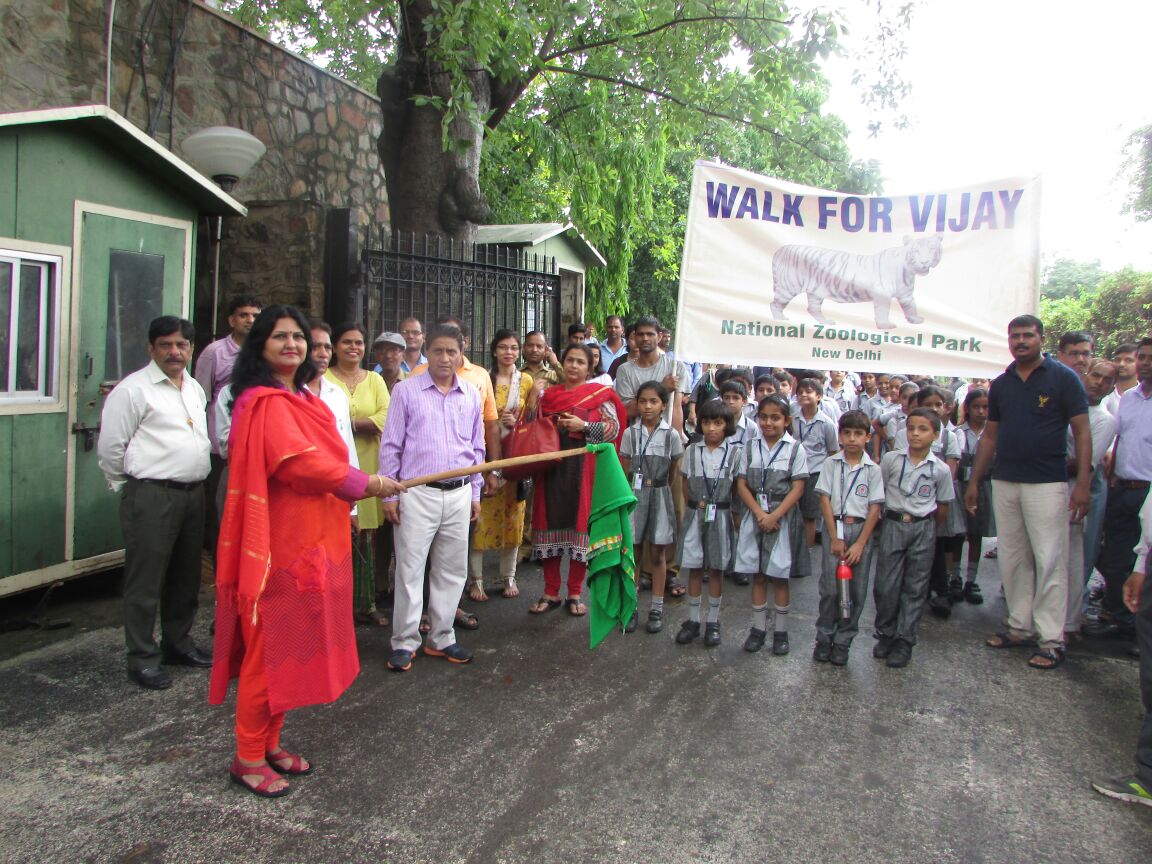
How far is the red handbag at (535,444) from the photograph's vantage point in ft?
17.4

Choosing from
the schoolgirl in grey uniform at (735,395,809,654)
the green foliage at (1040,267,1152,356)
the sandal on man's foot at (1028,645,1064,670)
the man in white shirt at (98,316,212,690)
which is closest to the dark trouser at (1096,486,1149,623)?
the sandal on man's foot at (1028,645,1064,670)

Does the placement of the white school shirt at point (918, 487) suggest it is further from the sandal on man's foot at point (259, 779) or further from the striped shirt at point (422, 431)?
the sandal on man's foot at point (259, 779)

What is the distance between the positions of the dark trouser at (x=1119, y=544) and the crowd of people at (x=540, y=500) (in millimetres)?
14

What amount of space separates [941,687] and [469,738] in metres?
2.45

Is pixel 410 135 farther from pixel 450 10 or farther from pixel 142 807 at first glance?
pixel 142 807

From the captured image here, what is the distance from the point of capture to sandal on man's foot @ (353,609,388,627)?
5199 mm

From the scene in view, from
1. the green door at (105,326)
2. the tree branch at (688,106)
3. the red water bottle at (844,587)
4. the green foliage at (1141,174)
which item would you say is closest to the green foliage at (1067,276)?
the green foliage at (1141,174)

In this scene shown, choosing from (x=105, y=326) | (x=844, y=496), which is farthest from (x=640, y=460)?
(x=105, y=326)

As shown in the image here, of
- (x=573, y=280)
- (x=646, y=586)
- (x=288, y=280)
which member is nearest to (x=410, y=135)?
(x=288, y=280)

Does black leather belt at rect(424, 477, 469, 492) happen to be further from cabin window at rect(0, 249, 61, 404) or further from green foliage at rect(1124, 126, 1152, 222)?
green foliage at rect(1124, 126, 1152, 222)

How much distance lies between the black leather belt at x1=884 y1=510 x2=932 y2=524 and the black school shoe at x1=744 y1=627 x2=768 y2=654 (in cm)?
99

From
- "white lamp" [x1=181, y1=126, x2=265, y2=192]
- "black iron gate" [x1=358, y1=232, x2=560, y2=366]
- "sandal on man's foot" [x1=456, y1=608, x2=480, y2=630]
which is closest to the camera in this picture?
"sandal on man's foot" [x1=456, y1=608, x2=480, y2=630]

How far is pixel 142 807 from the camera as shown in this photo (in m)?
3.05

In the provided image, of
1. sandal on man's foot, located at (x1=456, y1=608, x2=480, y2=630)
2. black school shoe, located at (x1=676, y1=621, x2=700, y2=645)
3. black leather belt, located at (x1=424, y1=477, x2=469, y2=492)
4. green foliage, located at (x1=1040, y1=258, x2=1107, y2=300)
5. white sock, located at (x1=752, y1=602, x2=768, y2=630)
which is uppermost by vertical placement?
green foliage, located at (x1=1040, y1=258, x2=1107, y2=300)
